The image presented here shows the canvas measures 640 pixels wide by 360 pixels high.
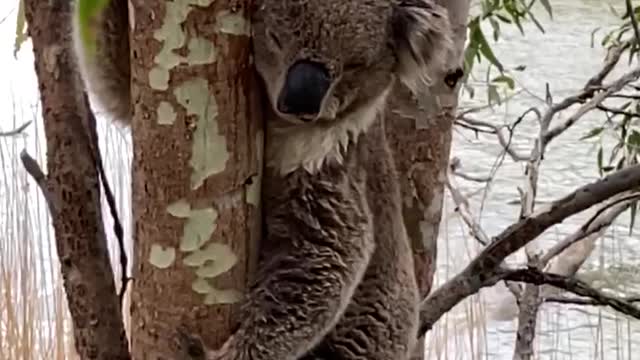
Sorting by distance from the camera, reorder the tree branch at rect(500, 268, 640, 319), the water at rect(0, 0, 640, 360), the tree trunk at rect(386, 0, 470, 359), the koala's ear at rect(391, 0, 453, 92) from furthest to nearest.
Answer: the water at rect(0, 0, 640, 360), the tree trunk at rect(386, 0, 470, 359), the tree branch at rect(500, 268, 640, 319), the koala's ear at rect(391, 0, 453, 92)

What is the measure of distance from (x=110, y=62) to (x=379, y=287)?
0.39 metres

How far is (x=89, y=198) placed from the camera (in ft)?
3.16

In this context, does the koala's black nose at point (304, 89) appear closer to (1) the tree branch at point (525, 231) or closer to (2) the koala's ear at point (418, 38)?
(2) the koala's ear at point (418, 38)

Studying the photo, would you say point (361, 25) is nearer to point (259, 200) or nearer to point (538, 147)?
point (259, 200)

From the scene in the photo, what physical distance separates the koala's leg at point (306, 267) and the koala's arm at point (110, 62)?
17 cm

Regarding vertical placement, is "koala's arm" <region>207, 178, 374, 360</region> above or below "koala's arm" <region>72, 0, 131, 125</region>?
below

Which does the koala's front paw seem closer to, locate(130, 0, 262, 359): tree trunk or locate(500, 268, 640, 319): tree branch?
locate(130, 0, 262, 359): tree trunk

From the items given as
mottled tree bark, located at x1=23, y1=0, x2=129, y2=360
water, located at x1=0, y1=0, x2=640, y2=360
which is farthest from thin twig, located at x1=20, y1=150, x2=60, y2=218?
water, located at x1=0, y1=0, x2=640, y2=360

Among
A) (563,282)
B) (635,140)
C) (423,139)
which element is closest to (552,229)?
(635,140)

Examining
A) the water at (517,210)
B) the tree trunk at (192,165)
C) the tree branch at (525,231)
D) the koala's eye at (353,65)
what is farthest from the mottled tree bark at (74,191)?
the water at (517,210)

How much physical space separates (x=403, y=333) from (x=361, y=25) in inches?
15.8

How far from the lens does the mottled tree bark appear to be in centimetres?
96

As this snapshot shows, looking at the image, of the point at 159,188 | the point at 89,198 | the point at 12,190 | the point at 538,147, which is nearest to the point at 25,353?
the point at 12,190

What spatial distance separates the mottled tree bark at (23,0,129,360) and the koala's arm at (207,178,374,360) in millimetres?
128
